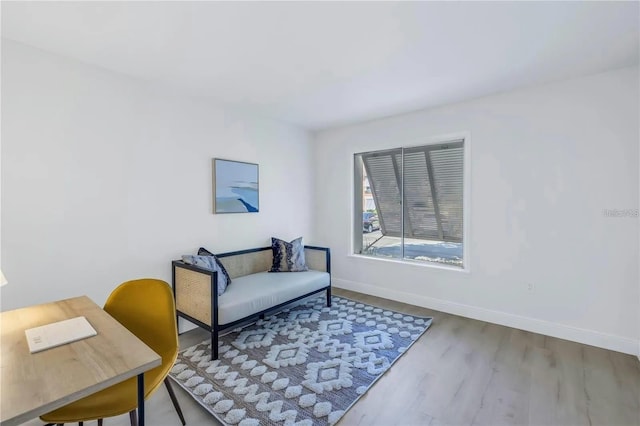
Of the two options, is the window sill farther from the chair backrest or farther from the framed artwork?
the chair backrest

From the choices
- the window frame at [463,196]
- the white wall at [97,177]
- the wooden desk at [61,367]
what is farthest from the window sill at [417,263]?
the wooden desk at [61,367]

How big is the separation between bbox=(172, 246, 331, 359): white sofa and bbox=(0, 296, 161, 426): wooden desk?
3.65ft

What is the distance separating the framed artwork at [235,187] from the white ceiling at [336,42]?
88cm

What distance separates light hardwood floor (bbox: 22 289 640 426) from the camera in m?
1.88

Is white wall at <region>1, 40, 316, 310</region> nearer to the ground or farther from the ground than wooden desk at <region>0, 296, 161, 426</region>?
farther from the ground

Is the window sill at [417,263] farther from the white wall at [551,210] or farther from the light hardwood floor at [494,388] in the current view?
the light hardwood floor at [494,388]

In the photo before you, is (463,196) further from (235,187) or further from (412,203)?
(235,187)

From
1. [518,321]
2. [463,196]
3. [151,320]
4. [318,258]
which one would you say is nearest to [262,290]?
[318,258]

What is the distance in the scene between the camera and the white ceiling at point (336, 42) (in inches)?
72.6

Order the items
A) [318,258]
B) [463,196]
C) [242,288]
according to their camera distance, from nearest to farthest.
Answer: [242,288] → [463,196] → [318,258]

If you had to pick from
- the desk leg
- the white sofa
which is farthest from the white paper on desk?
the white sofa

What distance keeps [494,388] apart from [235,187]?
3.19 m

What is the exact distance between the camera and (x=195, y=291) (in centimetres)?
276

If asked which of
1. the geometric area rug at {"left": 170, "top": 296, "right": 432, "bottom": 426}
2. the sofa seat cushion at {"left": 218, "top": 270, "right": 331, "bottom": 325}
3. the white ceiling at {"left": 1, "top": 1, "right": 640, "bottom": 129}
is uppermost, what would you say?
the white ceiling at {"left": 1, "top": 1, "right": 640, "bottom": 129}
